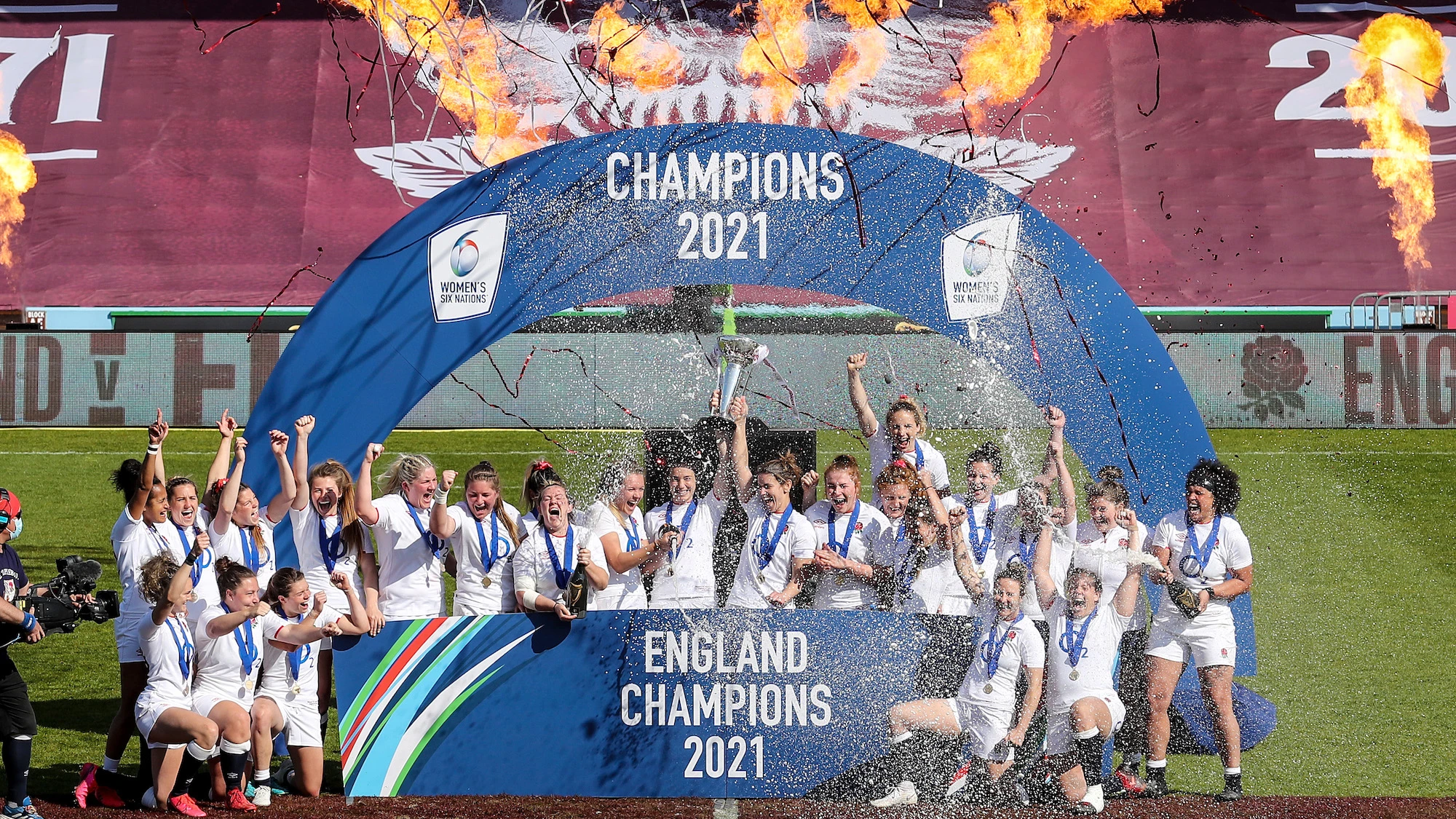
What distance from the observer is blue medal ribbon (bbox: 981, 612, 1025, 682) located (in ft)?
22.4

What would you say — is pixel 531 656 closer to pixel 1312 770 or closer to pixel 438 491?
pixel 438 491

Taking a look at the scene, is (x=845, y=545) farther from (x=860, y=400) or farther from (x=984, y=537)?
(x=860, y=400)

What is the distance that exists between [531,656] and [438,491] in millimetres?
1167

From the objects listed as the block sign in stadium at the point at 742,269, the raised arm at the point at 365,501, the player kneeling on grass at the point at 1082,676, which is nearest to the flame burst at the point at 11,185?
the block sign in stadium at the point at 742,269

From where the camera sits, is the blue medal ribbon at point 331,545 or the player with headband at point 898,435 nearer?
the blue medal ribbon at point 331,545

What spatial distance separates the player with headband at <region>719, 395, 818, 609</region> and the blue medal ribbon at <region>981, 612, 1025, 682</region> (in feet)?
3.23

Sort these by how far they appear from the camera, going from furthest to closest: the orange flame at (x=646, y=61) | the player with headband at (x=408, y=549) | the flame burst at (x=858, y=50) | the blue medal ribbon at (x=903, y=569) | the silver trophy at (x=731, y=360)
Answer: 1. the flame burst at (x=858, y=50)
2. the orange flame at (x=646, y=61)
3. the silver trophy at (x=731, y=360)
4. the player with headband at (x=408, y=549)
5. the blue medal ribbon at (x=903, y=569)

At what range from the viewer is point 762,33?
30750 mm

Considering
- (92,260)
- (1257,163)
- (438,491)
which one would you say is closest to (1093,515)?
(438,491)

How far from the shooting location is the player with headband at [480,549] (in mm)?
7332

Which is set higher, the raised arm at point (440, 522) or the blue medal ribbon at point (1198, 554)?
the raised arm at point (440, 522)

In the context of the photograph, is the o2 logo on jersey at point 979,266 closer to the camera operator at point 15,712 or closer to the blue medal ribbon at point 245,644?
the blue medal ribbon at point 245,644

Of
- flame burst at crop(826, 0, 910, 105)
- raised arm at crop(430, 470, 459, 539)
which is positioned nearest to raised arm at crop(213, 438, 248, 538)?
raised arm at crop(430, 470, 459, 539)

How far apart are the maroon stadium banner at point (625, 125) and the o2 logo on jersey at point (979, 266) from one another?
66.4 ft
